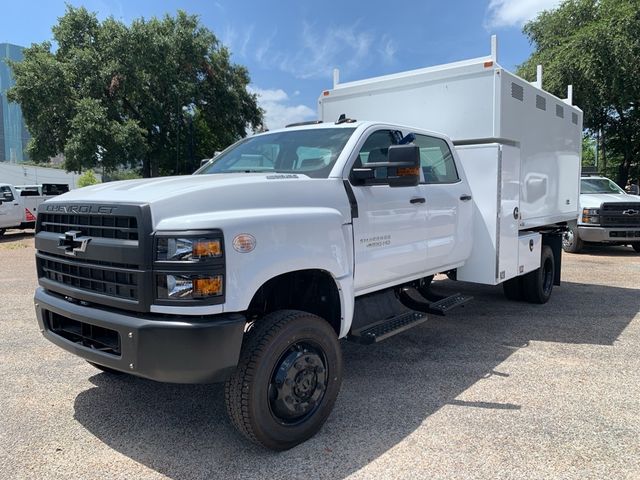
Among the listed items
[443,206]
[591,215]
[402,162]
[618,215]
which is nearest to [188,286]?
[402,162]

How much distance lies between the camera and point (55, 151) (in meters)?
23.8

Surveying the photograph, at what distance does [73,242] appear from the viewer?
315cm

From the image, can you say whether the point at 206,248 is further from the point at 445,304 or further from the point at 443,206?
the point at 445,304

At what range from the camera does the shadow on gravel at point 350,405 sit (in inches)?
123

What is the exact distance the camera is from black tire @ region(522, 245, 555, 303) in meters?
6.95

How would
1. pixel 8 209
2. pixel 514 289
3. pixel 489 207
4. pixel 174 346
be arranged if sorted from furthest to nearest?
pixel 8 209, pixel 514 289, pixel 489 207, pixel 174 346

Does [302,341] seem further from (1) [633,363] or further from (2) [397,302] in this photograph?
(1) [633,363]

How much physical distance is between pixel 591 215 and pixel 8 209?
17379 millimetres

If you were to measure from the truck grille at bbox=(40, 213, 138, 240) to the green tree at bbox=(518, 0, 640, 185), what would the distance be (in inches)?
809

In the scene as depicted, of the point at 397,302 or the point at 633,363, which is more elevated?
the point at 397,302

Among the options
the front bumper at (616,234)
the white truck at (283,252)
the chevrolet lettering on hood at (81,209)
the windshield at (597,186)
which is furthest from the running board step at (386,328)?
the windshield at (597,186)

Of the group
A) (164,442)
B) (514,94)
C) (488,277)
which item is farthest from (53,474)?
(514,94)

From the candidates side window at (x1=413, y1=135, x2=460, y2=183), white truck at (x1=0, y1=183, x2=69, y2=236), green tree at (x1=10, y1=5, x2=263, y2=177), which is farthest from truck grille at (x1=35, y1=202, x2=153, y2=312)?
green tree at (x1=10, y1=5, x2=263, y2=177)

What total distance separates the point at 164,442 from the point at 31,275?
26.3ft
